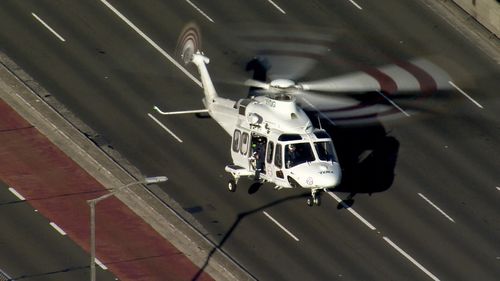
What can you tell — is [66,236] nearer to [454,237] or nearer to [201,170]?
[201,170]

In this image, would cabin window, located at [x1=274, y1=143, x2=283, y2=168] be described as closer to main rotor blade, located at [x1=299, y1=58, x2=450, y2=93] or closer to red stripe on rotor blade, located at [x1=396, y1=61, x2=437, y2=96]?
main rotor blade, located at [x1=299, y1=58, x2=450, y2=93]

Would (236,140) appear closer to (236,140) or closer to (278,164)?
(236,140)

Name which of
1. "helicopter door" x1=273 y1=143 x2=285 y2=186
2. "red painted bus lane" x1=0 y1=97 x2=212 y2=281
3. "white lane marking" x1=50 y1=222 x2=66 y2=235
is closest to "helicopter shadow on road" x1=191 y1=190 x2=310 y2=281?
"red painted bus lane" x1=0 y1=97 x2=212 y2=281

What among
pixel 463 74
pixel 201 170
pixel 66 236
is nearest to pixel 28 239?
pixel 66 236

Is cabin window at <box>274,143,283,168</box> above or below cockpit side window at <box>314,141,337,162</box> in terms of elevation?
below

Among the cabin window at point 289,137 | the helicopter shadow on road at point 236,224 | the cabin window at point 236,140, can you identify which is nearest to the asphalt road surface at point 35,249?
the helicopter shadow on road at point 236,224
